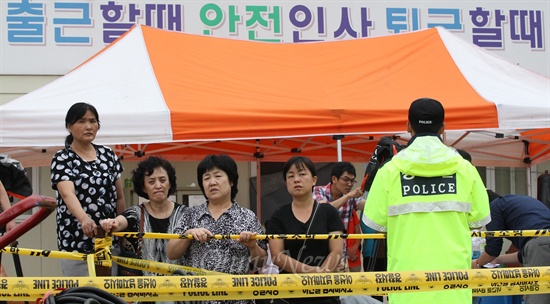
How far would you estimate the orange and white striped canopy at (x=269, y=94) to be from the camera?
6.82 m

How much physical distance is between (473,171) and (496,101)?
12.5 feet

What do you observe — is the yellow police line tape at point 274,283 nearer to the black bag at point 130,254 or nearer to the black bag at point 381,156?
the black bag at point 381,156

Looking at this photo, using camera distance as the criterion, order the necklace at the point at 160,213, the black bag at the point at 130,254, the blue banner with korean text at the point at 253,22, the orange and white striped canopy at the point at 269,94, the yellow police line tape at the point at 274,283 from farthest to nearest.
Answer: the blue banner with korean text at the point at 253,22, the orange and white striped canopy at the point at 269,94, the necklace at the point at 160,213, the black bag at the point at 130,254, the yellow police line tape at the point at 274,283

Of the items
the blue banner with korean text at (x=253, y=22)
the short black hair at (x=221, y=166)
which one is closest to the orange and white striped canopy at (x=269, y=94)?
the short black hair at (x=221, y=166)

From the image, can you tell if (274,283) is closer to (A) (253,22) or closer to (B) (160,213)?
(B) (160,213)

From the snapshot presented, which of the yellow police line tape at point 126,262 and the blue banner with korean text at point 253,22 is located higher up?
the blue banner with korean text at point 253,22

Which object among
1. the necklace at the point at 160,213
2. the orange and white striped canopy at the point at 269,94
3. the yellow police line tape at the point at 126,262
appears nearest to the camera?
the yellow police line tape at the point at 126,262

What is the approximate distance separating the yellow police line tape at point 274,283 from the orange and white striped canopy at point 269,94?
10.8 ft

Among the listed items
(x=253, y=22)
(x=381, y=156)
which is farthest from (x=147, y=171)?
(x=253, y=22)

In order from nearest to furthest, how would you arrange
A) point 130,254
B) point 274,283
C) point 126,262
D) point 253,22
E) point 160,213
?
1. point 274,283
2. point 126,262
3. point 130,254
4. point 160,213
5. point 253,22

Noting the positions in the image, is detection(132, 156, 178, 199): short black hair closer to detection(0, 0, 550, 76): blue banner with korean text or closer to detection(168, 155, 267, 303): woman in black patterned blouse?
detection(168, 155, 267, 303): woman in black patterned blouse

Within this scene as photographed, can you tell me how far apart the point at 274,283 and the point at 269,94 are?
419cm

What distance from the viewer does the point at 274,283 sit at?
11.6 feet

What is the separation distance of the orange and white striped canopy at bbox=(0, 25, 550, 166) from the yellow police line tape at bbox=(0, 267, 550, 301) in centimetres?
329
